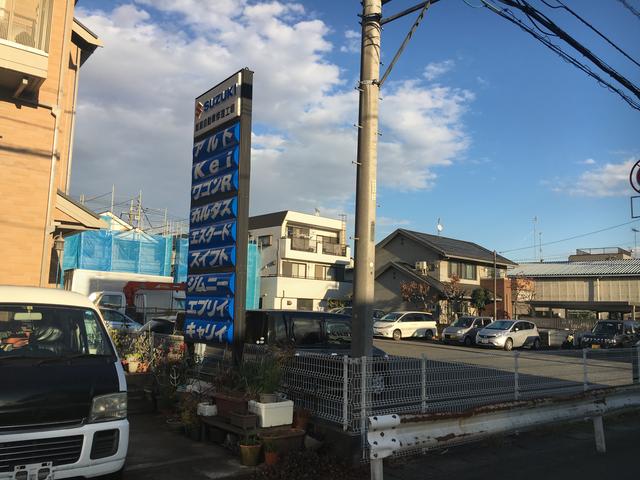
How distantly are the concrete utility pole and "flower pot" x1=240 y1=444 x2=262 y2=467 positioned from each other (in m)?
1.83

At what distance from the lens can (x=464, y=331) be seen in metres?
30.1

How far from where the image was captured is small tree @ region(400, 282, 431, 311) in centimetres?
3869

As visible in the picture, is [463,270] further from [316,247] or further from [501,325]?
[501,325]

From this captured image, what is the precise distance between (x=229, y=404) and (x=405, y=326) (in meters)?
25.7

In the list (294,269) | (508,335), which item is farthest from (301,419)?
(294,269)

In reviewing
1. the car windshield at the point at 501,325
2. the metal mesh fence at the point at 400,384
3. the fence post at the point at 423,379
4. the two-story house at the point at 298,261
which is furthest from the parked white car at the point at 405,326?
the fence post at the point at 423,379

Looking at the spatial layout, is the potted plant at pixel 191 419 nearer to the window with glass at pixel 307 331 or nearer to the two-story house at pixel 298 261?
the window with glass at pixel 307 331

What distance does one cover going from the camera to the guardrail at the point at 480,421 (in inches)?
190

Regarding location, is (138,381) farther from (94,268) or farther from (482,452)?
(94,268)

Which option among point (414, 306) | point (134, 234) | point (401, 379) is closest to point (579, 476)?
point (401, 379)

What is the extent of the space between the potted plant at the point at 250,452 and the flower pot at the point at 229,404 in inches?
18.5

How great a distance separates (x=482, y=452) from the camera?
7.10 meters

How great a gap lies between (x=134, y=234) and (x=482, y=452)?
129 feet

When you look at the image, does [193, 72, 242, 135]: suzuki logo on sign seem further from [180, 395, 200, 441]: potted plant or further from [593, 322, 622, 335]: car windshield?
[593, 322, 622, 335]: car windshield
